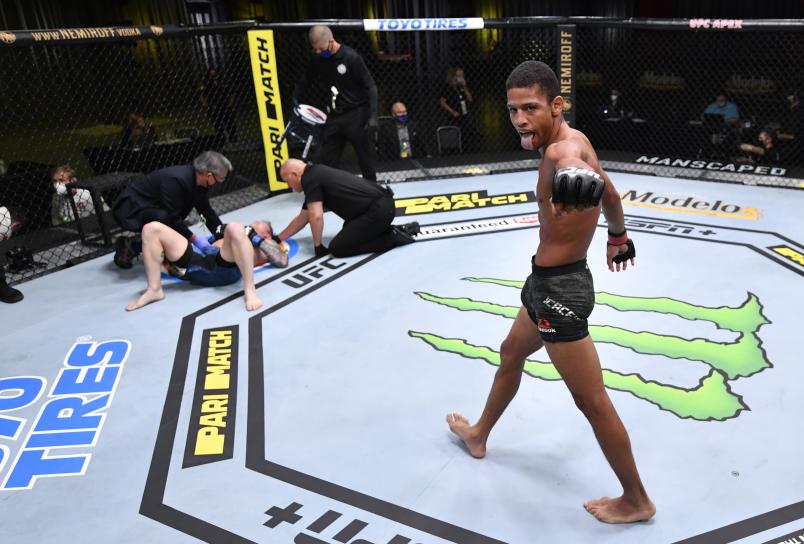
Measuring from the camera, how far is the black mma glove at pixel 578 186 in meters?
1.70

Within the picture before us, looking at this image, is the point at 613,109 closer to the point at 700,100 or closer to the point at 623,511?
the point at 700,100

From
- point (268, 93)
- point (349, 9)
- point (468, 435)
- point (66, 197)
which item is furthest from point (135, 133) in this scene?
point (349, 9)

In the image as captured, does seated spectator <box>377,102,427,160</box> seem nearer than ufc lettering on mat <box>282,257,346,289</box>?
No

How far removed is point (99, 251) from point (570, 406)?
373cm

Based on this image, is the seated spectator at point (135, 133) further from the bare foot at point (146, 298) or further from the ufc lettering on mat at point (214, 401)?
the ufc lettering on mat at point (214, 401)

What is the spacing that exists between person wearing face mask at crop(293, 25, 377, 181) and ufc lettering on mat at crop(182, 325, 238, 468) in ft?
7.70

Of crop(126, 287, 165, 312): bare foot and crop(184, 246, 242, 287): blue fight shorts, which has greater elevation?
crop(184, 246, 242, 287): blue fight shorts

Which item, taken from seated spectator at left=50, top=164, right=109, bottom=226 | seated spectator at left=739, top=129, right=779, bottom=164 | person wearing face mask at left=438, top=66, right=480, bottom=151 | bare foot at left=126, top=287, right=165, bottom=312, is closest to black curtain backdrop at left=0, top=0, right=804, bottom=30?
person wearing face mask at left=438, top=66, right=480, bottom=151

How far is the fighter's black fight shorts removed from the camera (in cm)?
203

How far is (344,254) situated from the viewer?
4.64 m

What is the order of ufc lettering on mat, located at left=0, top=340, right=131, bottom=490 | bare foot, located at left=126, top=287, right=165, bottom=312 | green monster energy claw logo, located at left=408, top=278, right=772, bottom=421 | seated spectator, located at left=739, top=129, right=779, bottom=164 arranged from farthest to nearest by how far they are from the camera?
seated spectator, located at left=739, top=129, right=779, bottom=164 → bare foot, located at left=126, top=287, right=165, bottom=312 → green monster energy claw logo, located at left=408, top=278, right=772, bottom=421 → ufc lettering on mat, located at left=0, top=340, right=131, bottom=490

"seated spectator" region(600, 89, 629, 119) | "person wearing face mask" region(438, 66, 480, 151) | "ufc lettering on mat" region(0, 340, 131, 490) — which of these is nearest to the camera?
"ufc lettering on mat" region(0, 340, 131, 490)

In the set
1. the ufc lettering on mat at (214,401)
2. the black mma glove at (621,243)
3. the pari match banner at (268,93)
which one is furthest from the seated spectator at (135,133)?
the black mma glove at (621,243)

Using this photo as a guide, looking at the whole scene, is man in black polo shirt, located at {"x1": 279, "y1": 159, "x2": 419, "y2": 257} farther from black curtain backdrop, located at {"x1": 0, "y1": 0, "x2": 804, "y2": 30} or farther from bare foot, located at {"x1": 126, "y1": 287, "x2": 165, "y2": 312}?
black curtain backdrop, located at {"x1": 0, "y1": 0, "x2": 804, "y2": 30}
